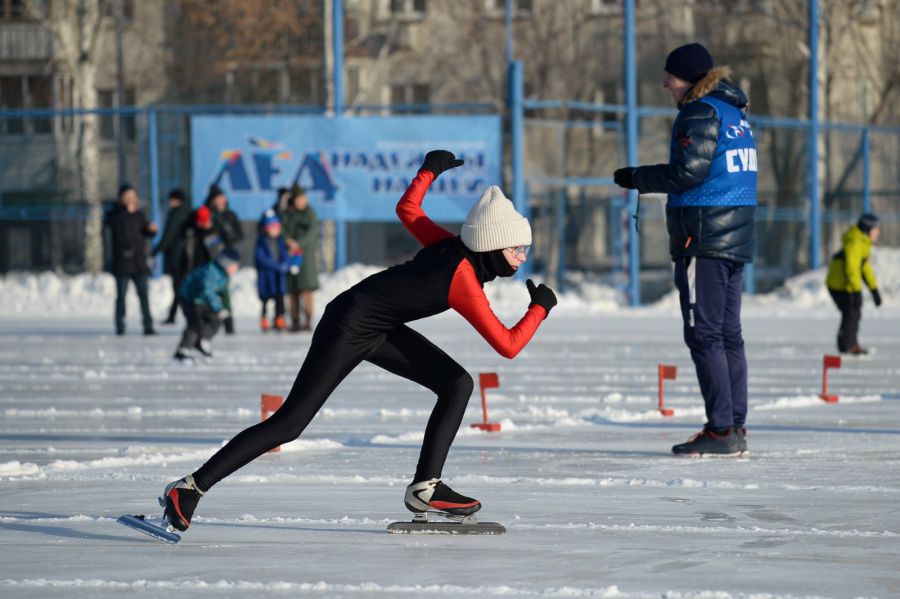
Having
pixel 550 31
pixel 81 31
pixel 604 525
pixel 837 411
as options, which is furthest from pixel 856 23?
pixel 604 525

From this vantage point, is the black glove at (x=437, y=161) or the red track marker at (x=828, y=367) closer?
the black glove at (x=437, y=161)

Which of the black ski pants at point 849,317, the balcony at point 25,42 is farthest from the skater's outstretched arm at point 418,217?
the balcony at point 25,42

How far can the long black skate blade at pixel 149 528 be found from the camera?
20.5 ft

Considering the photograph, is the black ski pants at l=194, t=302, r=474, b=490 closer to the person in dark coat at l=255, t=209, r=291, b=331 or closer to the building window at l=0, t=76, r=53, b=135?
the person in dark coat at l=255, t=209, r=291, b=331

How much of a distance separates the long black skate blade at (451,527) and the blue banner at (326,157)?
19.2m

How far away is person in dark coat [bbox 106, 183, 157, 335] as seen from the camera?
1969 cm

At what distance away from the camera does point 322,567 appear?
19.1 feet

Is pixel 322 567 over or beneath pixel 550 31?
beneath

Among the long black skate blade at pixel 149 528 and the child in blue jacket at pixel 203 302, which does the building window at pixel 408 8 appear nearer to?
the child in blue jacket at pixel 203 302

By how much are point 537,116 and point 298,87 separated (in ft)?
29.5

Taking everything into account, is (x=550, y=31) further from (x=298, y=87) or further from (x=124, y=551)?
(x=124, y=551)

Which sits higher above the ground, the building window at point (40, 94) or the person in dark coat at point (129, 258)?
the building window at point (40, 94)

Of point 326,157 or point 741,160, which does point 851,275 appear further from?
point 326,157

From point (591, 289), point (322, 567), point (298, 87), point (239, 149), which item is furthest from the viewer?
point (298, 87)
